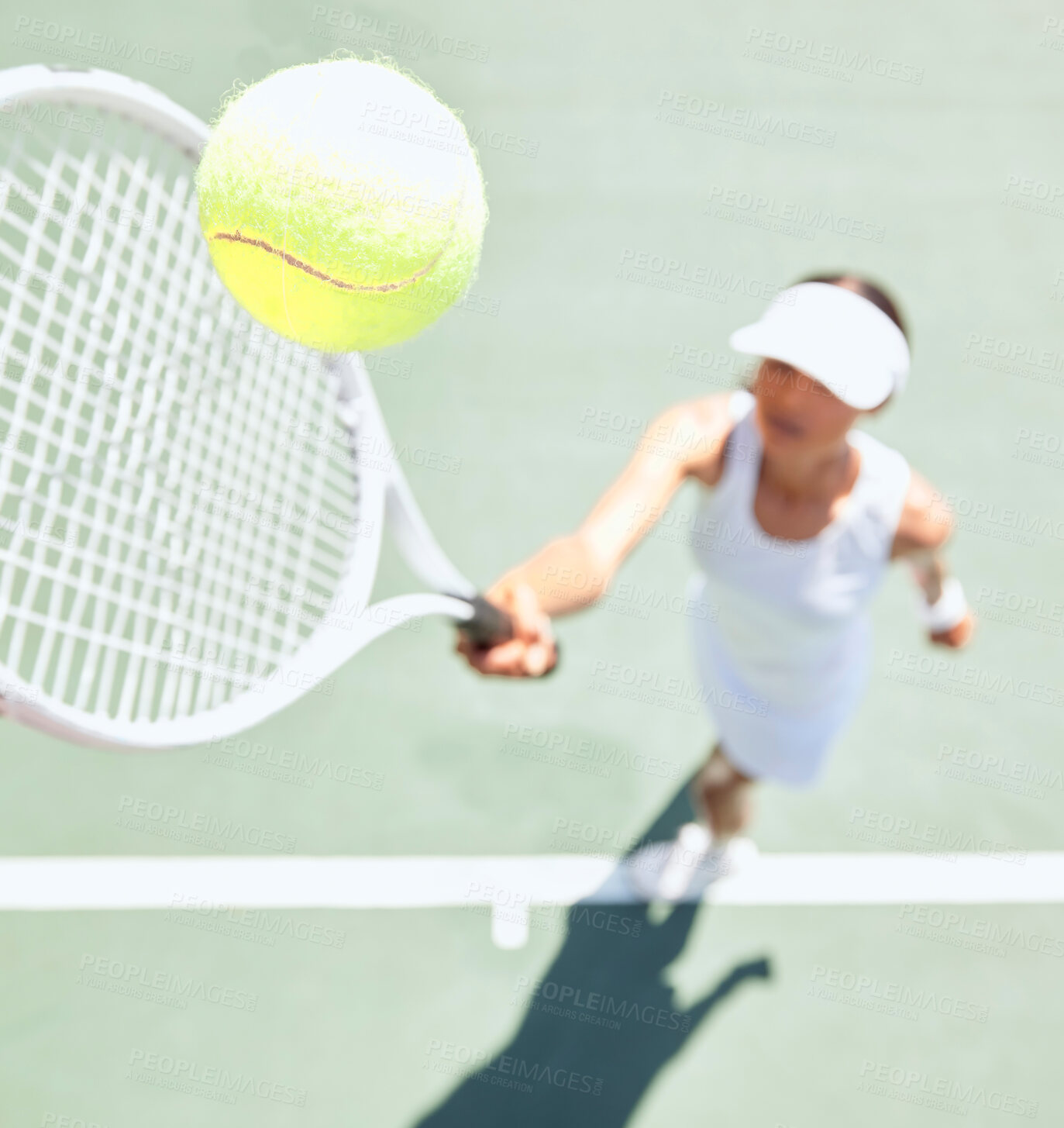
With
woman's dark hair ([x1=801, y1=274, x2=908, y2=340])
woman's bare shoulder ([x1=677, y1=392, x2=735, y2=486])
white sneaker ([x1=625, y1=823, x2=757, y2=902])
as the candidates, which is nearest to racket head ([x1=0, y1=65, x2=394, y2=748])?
woman's bare shoulder ([x1=677, y1=392, x2=735, y2=486])

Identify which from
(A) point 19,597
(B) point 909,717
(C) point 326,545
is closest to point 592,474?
(C) point 326,545

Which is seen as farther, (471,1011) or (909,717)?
(909,717)

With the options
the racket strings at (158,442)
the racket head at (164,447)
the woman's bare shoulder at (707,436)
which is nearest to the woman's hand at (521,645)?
the racket head at (164,447)

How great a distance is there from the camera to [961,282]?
4.11m

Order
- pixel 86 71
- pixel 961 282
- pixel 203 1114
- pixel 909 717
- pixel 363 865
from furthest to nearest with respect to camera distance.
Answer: pixel 961 282 → pixel 909 717 → pixel 363 865 → pixel 203 1114 → pixel 86 71

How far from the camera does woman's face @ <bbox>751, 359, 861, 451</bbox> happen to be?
1.94 meters

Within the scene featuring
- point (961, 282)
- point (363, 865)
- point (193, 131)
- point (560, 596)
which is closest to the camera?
point (193, 131)

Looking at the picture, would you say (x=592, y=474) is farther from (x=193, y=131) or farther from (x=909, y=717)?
(x=193, y=131)

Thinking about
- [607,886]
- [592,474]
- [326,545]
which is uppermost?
[592,474]

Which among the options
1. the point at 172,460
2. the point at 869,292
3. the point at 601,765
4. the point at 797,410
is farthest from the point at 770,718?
the point at 172,460

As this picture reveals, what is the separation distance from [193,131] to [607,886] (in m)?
2.06

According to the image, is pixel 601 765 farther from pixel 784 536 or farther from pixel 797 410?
pixel 797 410

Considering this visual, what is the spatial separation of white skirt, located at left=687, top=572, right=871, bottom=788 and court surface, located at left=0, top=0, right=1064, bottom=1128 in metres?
0.48

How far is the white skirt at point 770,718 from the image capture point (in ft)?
8.40
